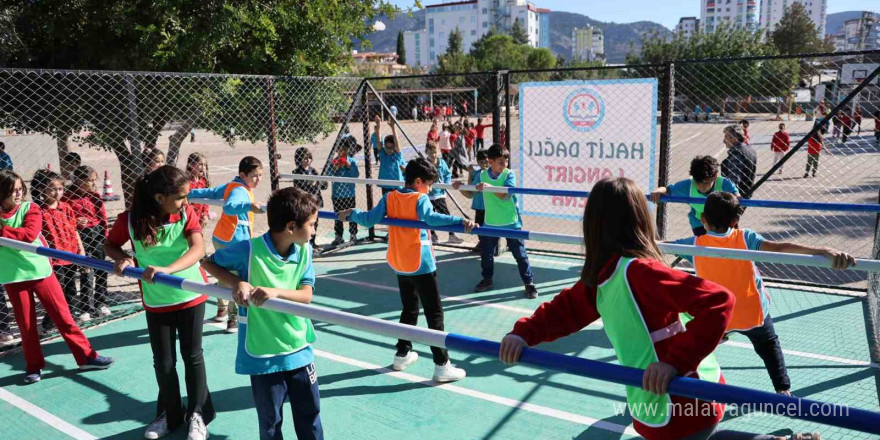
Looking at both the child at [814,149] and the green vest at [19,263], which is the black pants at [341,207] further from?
the child at [814,149]

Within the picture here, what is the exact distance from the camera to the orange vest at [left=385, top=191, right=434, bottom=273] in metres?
4.53

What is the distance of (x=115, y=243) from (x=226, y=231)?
165 cm

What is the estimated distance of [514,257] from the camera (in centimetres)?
718

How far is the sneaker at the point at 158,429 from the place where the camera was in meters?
4.01

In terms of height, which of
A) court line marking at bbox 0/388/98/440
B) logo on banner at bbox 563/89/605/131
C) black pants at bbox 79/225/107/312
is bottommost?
court line marking at bbox 0/388/98/440

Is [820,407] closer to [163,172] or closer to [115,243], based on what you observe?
[163,172]

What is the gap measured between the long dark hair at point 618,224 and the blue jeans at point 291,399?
5.21 feet

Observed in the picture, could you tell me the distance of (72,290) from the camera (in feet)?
21.5

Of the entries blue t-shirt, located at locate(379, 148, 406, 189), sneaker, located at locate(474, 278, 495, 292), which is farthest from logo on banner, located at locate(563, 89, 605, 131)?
blue t-shirt, located at locate(379, 148, 406, 189)

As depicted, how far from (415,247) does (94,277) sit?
154 inches

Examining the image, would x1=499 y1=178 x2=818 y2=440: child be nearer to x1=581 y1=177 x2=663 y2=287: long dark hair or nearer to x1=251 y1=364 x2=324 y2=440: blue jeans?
x1=581 y1=177 x2=663 y2=287: long dark hair

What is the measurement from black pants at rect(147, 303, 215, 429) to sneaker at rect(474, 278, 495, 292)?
3662 millimetres

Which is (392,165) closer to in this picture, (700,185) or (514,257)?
Answer: (514,257)

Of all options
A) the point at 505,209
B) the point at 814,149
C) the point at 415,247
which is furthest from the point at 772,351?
the point at 814,149
